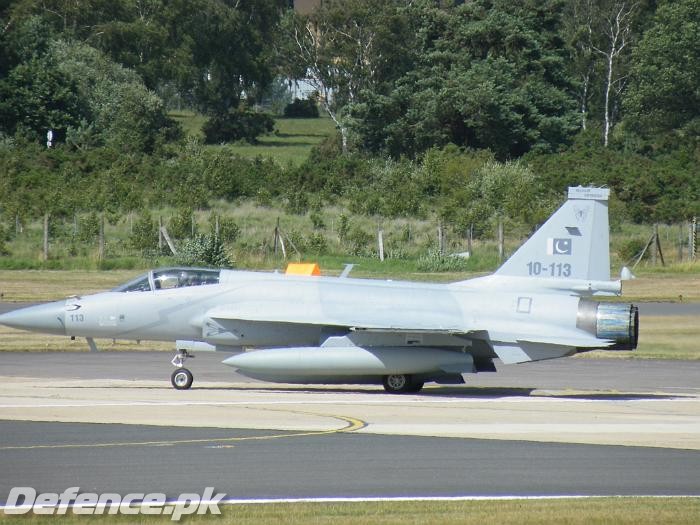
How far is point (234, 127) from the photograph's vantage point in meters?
82.1

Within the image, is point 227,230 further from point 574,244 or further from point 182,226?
point 574,244

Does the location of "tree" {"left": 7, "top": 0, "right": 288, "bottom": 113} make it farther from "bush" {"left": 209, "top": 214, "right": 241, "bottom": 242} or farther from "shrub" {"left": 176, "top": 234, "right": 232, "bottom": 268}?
"shrub" {"left": 176, "top": 234, "right": 232, "bottom": 268}

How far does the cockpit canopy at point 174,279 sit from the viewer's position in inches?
778

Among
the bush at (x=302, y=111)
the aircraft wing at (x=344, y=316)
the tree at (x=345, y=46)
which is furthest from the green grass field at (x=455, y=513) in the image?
the bush at (x=302, y=111)

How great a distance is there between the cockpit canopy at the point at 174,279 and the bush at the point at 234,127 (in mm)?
62498

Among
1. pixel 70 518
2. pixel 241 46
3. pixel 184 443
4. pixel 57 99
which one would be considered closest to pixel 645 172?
pixel 57 99

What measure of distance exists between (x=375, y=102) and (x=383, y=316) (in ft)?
168

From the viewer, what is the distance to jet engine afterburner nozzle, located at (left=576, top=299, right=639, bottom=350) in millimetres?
18141

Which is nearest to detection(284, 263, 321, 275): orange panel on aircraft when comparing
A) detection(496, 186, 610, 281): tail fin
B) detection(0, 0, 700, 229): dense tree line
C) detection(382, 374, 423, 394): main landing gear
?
detection(382, 374, 423, 394): main landing gear

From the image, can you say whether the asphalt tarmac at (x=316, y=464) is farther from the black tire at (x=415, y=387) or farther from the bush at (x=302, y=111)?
the bush at (x=302, y=111)

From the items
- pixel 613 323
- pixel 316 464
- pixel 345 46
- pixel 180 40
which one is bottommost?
pixel 316 464

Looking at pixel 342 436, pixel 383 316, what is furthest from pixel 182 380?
pixel 342 436

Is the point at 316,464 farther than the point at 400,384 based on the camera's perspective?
No

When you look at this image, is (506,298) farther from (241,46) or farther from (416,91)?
(241,46)
